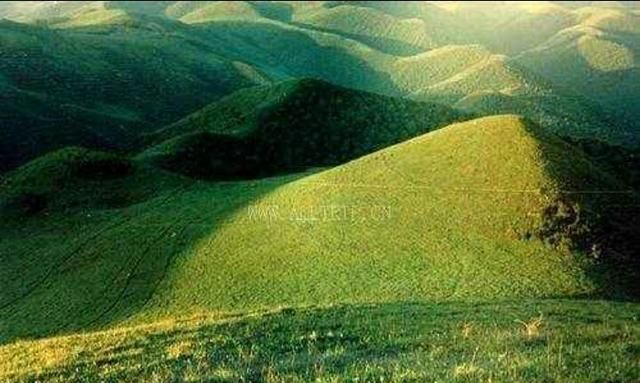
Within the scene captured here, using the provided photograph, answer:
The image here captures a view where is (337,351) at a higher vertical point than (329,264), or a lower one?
higher

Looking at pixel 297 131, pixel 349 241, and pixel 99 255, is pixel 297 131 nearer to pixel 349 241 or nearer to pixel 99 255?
pixel 99 255

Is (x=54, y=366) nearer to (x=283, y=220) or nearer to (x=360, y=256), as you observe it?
(x=360, y=256)

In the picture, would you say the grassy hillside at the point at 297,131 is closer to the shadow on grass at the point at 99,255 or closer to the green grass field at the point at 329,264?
the green grass field at the point at 329,264

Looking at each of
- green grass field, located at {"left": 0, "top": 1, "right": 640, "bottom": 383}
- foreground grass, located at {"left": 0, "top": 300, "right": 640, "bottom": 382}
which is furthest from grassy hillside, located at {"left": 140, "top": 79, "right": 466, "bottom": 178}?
foreground grass, located at {"left": 0, "top": 300, "right": 640, "bottom": 382}

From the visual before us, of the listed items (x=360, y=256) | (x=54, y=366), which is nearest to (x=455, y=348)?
(x=54, y=366)

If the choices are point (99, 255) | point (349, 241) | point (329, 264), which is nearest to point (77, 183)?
point (99, 255)

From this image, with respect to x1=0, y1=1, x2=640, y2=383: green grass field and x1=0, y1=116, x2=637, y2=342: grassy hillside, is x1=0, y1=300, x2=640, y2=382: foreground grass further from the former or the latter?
x1=0, y1=116, x2=637, y2=342: grassy hillside

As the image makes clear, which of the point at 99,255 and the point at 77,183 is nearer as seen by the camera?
the point at 99,255
